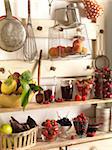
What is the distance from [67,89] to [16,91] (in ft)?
1.20

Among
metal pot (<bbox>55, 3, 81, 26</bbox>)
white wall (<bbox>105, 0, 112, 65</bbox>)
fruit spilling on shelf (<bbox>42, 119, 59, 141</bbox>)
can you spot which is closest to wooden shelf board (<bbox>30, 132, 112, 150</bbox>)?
fruit spilling on shelf (<bbox>42, 119, 59, 141</bbox>)

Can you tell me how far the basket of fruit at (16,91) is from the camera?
168 centimetres

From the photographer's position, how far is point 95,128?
1.99 metres

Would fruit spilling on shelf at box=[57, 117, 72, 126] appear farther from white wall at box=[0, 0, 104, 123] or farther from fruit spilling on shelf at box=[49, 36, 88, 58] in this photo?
fruit spilling on shelf at box=[49, 36, 88, 58]

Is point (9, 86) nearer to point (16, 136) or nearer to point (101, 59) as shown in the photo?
point (16, 136)

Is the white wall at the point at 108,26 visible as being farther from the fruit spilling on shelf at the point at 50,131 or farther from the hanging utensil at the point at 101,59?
the fruit spilling on shelf at the point at 50,131

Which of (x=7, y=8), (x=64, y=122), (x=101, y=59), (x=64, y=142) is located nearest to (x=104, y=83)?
(x=101, y=59)

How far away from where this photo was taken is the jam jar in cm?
196

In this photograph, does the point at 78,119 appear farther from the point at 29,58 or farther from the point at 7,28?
the point at 7,28

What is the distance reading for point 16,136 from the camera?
1676 mm

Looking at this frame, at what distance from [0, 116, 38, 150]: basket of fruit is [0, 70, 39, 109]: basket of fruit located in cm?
12

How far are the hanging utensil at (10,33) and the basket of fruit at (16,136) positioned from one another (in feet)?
1.41

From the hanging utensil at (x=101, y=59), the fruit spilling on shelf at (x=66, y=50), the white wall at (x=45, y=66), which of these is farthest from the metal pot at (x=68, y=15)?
the hanging utensil at (x=101, y=59)

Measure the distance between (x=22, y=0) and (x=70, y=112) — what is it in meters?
0.78
